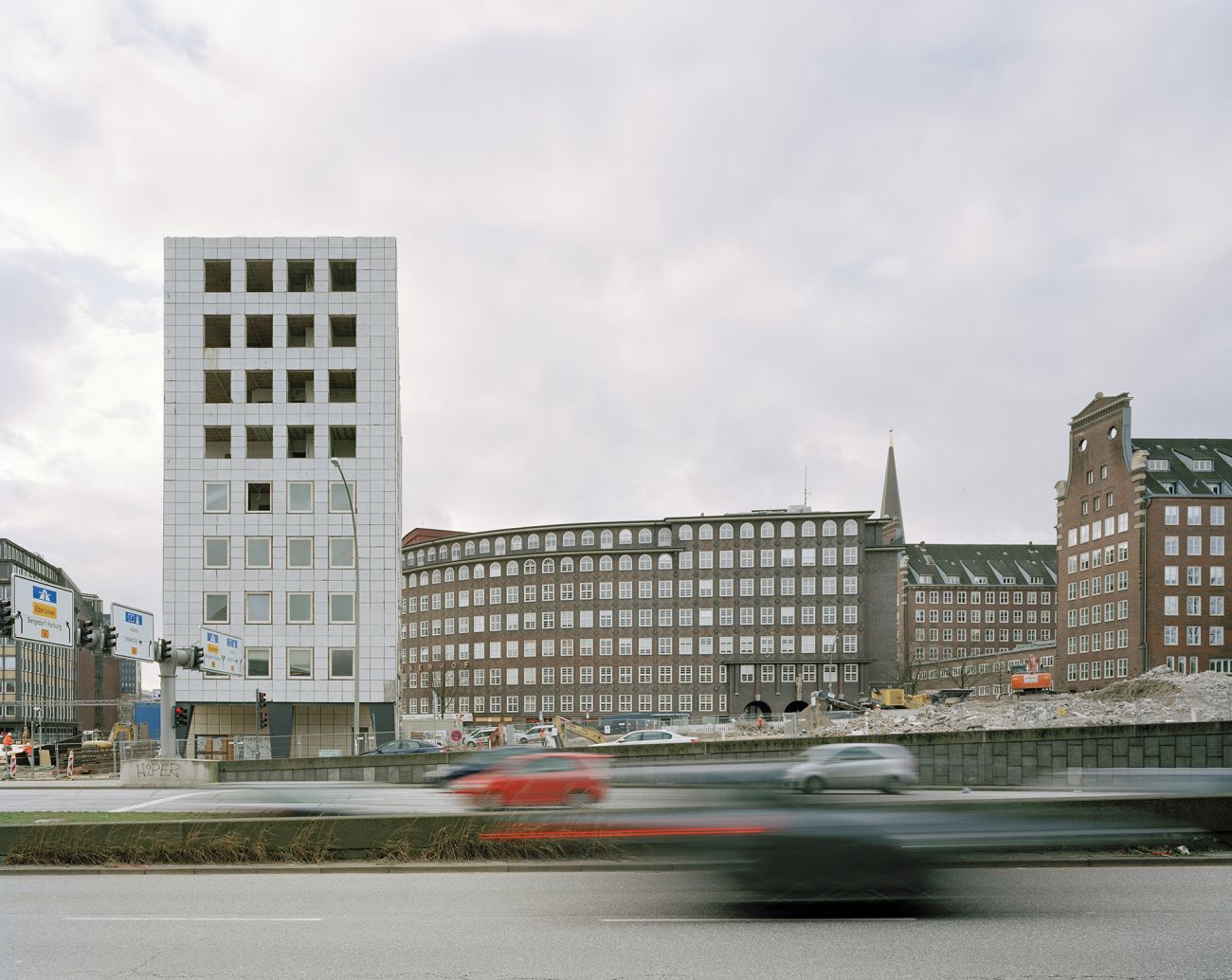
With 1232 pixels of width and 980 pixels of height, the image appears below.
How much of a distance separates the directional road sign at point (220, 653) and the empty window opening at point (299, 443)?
19141mm

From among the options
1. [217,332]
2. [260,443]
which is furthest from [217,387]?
[260,443]

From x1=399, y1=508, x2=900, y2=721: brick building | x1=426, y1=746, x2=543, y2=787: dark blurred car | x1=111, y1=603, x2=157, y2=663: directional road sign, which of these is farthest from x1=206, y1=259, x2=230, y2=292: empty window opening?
x1=399, y1=508, x2=900, y2=721: brick building

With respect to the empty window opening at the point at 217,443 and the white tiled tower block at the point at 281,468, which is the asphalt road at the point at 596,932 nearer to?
the white tiled tower block at the point at 281,468

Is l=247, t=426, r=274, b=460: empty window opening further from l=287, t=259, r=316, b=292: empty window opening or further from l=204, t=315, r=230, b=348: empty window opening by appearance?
l=287, t=259, r=316, b=292: empty window opening

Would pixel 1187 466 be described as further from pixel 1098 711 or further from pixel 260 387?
pixel 260 387

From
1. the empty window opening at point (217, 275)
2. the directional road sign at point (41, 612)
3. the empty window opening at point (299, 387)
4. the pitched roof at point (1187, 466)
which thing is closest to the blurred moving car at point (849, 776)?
the directional road sign at point (41, 612)

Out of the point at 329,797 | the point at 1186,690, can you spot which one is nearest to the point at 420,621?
the point at 1186,690

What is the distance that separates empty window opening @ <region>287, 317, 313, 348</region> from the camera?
6028 cm

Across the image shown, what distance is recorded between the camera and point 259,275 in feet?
199

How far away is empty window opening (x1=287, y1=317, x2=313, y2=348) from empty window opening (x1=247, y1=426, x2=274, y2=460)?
4698 millimetres

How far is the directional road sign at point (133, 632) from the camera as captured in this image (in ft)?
96.6

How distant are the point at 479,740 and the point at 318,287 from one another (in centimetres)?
2411

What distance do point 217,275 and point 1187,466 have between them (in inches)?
3644

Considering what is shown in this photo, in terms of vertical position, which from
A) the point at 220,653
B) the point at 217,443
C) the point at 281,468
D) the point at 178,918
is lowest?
the point at 178,918
